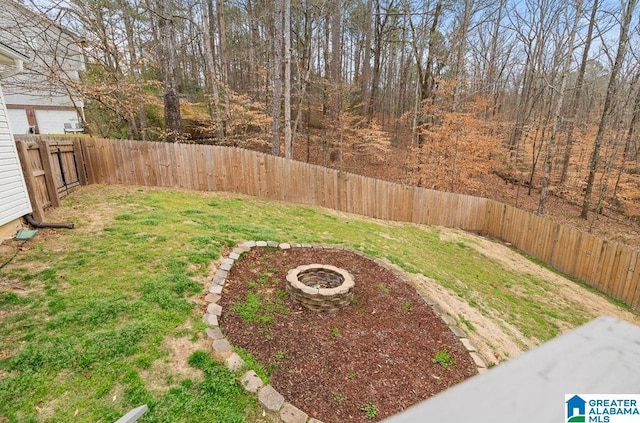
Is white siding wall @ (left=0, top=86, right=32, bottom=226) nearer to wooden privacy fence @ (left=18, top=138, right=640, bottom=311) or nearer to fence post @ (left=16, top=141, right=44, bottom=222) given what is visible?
fence post @ (left=16, top=141, right=44, bottom=222)

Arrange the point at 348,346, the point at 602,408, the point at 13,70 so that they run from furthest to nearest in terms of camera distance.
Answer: the point at 13,70
the point at 348,346
the point at 602,408

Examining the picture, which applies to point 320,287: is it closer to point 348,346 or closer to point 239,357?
point 348,346

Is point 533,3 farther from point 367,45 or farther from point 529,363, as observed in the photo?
point 529,363

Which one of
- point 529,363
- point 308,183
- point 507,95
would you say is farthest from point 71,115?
point 507,95

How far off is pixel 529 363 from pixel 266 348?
297 centimetres

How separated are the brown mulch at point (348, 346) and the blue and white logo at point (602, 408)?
8.05 ft

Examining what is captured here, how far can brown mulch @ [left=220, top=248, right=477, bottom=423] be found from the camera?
2854 mm

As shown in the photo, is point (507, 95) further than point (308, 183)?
Yes

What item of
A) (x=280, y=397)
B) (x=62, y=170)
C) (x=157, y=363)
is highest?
(x=62, y=170)

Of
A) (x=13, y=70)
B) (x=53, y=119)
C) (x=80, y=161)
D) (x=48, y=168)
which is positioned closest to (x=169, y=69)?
(x=80, y=161)

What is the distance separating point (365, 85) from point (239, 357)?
15826 mm

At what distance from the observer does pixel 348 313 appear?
4.04 meters

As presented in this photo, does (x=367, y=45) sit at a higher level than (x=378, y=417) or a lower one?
higher

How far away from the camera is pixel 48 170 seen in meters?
5.70
